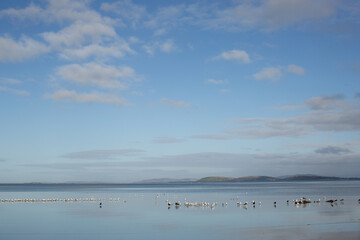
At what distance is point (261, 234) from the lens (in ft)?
90.0

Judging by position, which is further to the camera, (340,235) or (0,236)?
(0,236)

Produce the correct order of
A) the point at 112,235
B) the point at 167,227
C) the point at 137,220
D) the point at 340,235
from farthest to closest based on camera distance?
the point at 137,220
the point at 167,227
the point at 112,235
the point at 340,235

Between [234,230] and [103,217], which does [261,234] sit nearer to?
[234,230]

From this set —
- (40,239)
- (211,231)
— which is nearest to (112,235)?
(40,239)

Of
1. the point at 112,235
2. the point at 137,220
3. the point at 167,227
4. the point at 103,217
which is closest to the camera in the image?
the point at 112,235

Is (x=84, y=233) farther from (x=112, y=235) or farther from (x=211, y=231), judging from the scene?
(x=211, y=231)

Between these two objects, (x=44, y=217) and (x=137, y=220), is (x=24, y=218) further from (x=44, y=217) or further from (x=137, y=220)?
(x=137, y=220)

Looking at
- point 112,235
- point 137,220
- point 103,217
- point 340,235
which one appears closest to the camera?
point 340,235

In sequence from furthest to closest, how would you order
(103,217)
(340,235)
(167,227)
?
(103,217), (167,227), (340,235)

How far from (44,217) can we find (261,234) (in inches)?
926

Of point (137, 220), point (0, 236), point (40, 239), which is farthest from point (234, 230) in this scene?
point (0, 236)

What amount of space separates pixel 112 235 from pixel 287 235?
1181 centimetres

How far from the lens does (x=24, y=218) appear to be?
40219 mm

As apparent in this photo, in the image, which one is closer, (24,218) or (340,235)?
(340,235)
